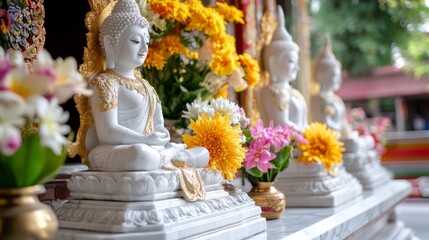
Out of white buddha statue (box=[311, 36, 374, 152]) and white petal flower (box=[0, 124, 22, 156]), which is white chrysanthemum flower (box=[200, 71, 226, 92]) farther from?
white petal flower (box=[0, 124, 22, 156])

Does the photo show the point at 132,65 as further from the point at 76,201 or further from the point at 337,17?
the point at 337,17

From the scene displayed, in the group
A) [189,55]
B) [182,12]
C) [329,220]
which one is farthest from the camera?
[189,55]

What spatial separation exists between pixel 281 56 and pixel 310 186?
864 mm

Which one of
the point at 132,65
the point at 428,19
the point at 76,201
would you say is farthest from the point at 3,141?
the point at 428,19

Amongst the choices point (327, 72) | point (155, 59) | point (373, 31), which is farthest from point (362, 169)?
point (373, 31)

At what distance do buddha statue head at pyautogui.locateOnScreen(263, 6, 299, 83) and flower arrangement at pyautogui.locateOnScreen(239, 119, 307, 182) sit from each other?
0.68m

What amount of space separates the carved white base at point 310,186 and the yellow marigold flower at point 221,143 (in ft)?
4.17

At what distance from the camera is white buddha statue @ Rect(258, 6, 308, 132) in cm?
376

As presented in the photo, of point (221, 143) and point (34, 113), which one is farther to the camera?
point (221, 143)

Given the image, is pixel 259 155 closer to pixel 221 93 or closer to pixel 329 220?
A: pixel 329 220

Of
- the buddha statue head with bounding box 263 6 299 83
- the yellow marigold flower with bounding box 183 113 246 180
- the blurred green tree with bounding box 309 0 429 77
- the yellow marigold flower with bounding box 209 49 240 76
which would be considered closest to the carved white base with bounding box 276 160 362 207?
the buddha statue head with bounding box 263 6 299 83

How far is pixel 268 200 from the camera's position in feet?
10.4

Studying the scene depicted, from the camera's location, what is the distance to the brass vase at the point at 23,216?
1430 mm

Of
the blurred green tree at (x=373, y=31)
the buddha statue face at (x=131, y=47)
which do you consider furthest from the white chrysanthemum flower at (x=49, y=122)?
the blurred green tree at (x=373, y=31)
